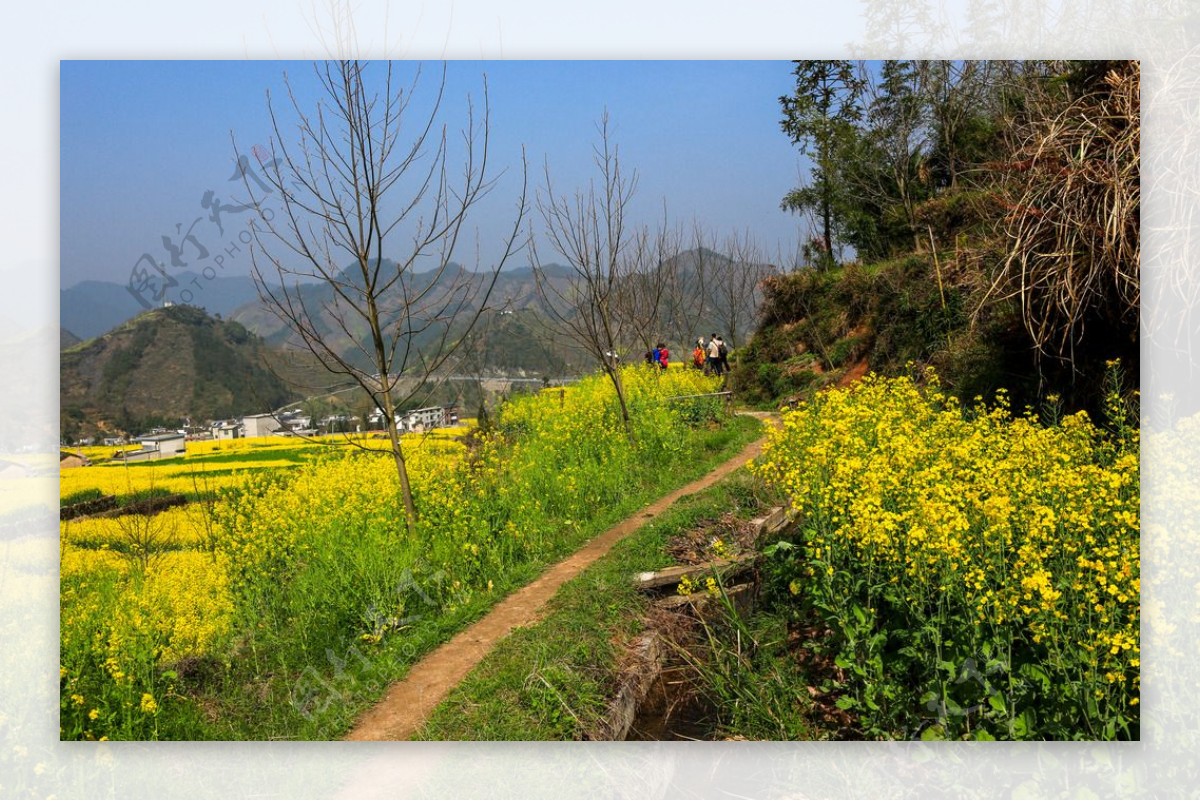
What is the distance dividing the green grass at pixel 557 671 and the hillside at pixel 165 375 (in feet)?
6.62

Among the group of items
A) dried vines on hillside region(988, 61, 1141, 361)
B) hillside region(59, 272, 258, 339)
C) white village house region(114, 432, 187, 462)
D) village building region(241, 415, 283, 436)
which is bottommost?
white village house region(114, 432, 187, 462)

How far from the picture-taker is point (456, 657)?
4617 millimetres

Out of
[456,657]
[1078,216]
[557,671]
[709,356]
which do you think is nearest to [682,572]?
[557,671]

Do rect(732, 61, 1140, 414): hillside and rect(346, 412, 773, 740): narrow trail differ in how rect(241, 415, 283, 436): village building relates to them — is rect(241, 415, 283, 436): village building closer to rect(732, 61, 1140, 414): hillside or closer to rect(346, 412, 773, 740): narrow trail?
rect(346, 412, 773, 740): narrow trail

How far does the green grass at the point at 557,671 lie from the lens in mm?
4148

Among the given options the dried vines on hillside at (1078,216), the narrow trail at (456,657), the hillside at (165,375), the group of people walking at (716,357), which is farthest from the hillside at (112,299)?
the group of people walking at (716,357)

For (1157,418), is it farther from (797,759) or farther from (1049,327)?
(797,759)

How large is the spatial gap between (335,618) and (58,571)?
149 cm

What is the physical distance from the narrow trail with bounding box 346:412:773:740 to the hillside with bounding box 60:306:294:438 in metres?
1.77

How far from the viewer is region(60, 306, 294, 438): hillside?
4594 mm

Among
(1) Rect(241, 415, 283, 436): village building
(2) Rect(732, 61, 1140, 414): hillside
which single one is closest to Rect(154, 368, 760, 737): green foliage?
(1) Rect(241, 415, 283, 436): village building

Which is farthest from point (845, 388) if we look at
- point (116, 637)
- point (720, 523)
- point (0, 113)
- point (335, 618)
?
point (0, 113)

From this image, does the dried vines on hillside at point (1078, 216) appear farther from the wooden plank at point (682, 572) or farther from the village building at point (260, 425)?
the village building at point (260, 425)

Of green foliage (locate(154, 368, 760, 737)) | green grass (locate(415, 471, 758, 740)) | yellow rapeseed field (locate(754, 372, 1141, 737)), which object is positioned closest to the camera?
yellow rapeseed field (locate(754, 372, 1141, 737))
